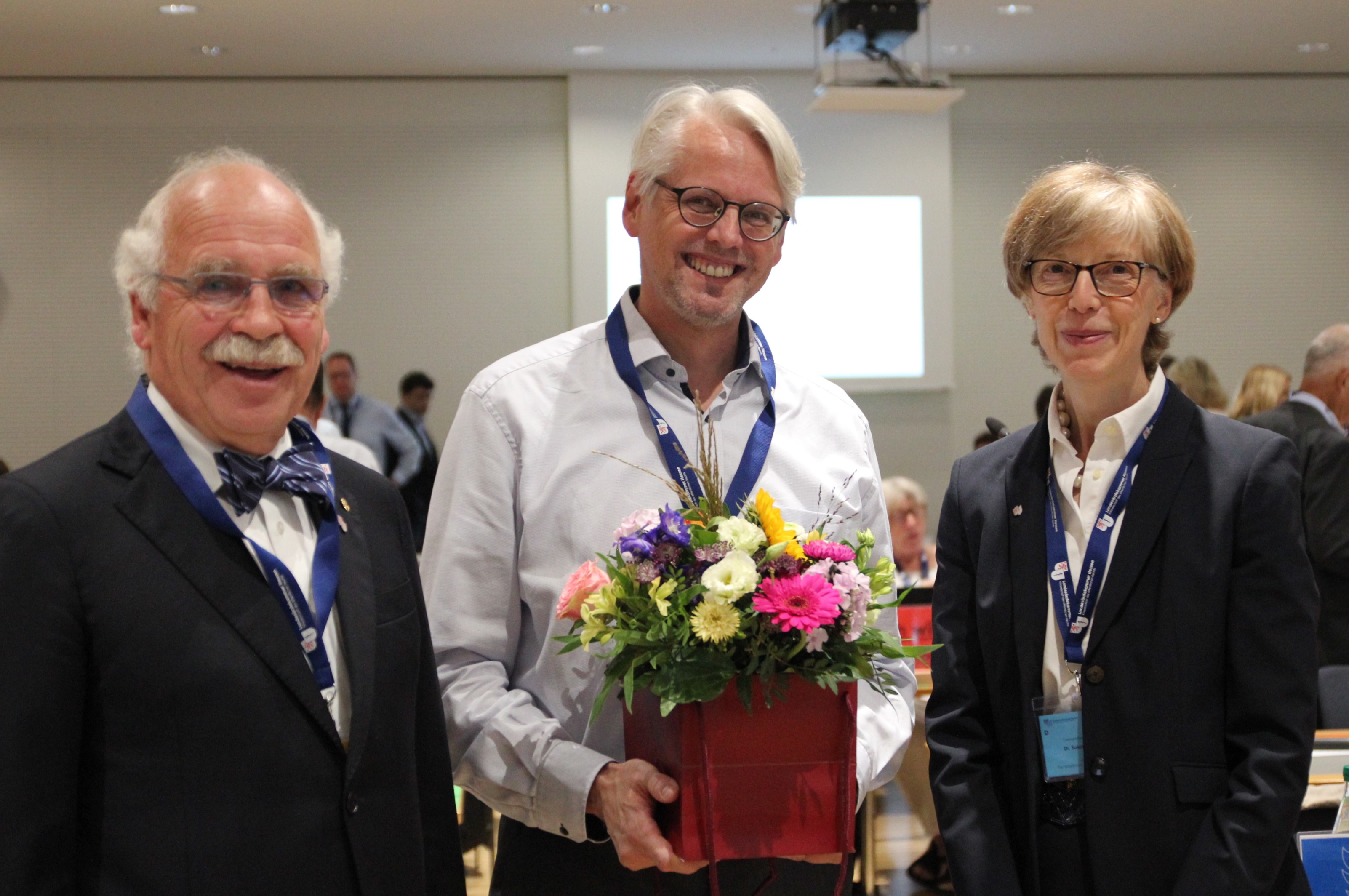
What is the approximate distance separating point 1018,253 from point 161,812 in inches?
59.5

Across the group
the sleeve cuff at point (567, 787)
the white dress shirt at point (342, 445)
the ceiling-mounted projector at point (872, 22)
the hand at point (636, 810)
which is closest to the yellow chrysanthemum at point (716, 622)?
the hand at point (636, 810)

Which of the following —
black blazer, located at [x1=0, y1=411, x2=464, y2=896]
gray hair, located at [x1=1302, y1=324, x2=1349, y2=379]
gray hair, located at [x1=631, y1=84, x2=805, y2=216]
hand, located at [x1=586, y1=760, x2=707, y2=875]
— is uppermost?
gray hair, located at [x1=631, y1=84, x2=805, y2=216]

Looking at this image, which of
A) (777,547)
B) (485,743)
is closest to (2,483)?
(485,743)

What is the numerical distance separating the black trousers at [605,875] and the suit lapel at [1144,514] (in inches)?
21.9

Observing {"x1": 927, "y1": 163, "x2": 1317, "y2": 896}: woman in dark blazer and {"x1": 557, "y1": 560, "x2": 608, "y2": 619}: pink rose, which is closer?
{"x1": 557, "y1": 560, "x2": 608, "y2": 619}: pink rose

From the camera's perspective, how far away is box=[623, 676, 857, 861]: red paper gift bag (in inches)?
60.5

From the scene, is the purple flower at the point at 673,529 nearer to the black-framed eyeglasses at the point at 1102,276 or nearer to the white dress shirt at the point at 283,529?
the white dress shirt at the point at 283,529

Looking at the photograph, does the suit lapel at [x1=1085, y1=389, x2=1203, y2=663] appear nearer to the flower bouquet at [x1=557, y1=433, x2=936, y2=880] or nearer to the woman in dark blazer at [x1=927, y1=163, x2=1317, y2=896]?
the woman in dark blazer at [x1=927, y1=163, x2=1317, y2=896]

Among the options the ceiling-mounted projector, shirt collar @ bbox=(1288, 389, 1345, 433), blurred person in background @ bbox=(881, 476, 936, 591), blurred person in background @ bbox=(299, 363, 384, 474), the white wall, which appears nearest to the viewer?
blurred person in background @ bbox=(299, 363, 384, 474)

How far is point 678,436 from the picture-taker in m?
1.99

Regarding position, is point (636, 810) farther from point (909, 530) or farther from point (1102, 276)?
point (909, 530)

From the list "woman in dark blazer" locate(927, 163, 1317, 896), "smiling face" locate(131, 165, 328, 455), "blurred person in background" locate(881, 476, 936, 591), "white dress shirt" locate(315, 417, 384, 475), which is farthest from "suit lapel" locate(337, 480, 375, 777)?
"blurred person in background" locate(881, 476, 936, 591)

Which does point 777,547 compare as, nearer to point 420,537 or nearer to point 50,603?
point 50,603

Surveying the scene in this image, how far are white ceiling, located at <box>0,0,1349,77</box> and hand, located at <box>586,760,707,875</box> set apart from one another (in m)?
7.25
